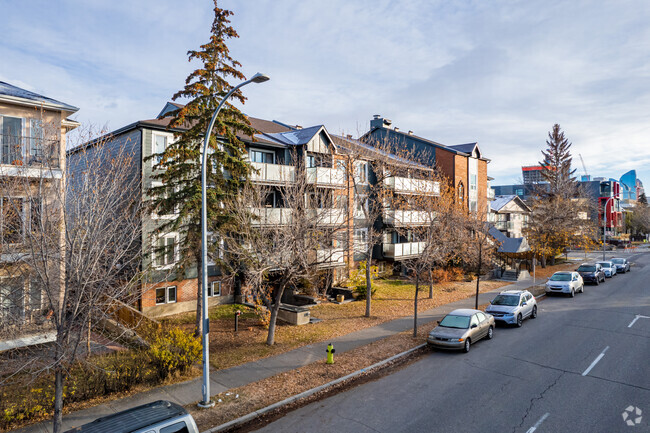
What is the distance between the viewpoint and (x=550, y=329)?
18.7 metres

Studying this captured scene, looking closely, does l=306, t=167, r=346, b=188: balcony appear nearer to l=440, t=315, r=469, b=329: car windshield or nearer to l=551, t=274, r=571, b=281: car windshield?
l=440, t=315, r=469, b=329: car windshield

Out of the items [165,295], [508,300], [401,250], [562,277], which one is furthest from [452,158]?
[165,295]

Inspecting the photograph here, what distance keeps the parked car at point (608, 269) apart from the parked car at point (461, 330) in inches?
1073

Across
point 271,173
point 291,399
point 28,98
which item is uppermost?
point 28,98

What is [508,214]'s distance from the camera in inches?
2040

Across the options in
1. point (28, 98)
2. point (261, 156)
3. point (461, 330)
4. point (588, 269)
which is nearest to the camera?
point (28, 98)

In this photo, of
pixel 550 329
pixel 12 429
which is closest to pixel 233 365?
pixel 12 429

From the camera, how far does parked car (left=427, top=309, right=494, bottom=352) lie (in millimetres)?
15336

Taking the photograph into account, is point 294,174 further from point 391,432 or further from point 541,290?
point 541,290

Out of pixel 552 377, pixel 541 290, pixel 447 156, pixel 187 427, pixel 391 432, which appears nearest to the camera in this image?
pixel 187 427

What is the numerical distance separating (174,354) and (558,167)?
54.2m

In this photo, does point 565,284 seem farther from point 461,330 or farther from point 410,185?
point 461,330

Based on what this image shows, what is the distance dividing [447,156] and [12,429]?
1448 inches

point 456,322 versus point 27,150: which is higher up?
point 27,150
